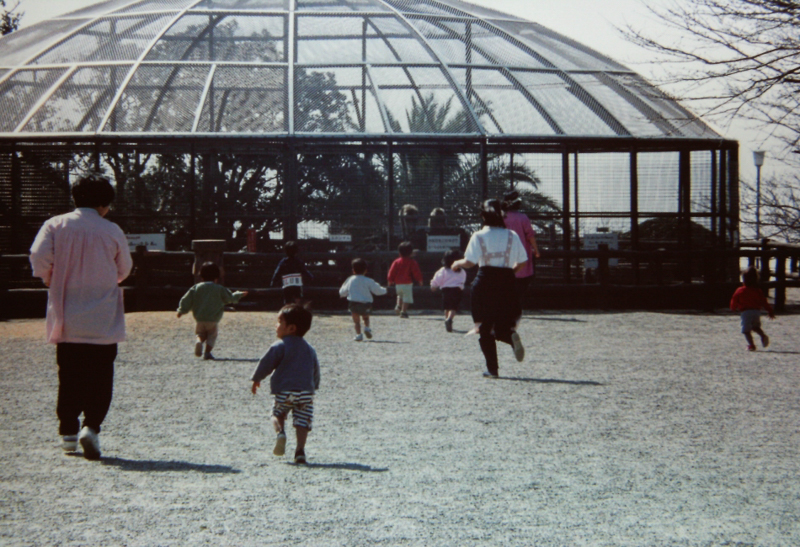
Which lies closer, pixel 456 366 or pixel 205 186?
pixel 456 366

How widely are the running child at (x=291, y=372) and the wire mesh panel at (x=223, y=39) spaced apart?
1431 centimetres

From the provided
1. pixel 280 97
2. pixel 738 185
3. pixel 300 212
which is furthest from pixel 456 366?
pixel 738 185

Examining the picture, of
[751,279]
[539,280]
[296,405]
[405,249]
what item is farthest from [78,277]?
[539,280]

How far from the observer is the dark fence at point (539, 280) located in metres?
17.0

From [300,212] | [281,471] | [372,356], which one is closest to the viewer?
[281,471]

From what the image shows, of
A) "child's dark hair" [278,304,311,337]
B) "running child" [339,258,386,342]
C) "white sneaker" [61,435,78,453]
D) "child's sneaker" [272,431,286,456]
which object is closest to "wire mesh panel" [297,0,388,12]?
"running child" [339,258,386,342]

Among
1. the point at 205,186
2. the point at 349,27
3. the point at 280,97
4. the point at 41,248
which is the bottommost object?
the point at 41,248

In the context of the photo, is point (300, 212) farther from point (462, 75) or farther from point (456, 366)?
point (456, 366)

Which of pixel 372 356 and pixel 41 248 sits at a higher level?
pixel 41 248

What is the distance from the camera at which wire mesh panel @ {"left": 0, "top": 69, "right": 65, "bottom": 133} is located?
728 inches

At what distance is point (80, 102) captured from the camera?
61.0 ft

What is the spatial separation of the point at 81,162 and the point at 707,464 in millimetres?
14640

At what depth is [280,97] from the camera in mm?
18266

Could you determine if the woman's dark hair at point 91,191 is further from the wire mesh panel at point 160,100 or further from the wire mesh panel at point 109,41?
the wire mesh panel at point 109,41
